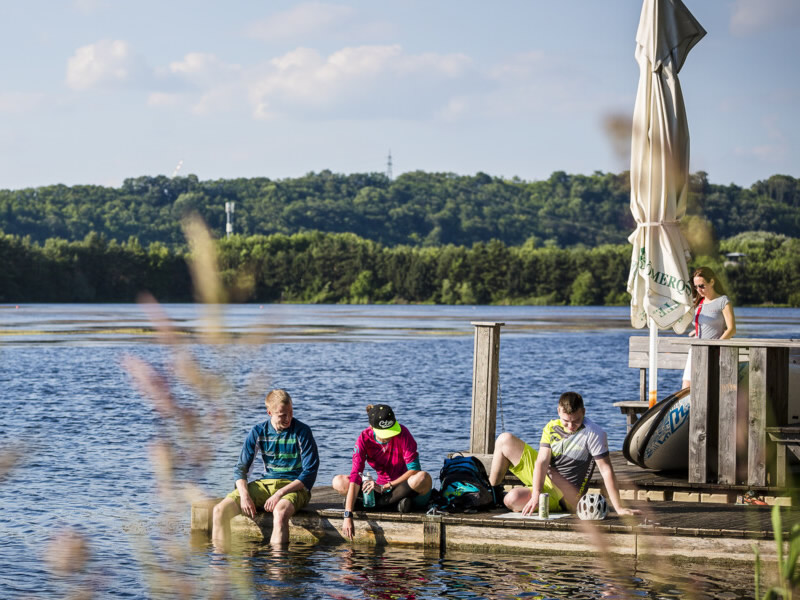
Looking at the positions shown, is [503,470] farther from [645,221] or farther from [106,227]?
[106,227]

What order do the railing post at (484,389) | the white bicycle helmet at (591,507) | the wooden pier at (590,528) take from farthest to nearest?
1. the railing post at (484,389)
2. the white bicycle helmet at (591,507)
3. the wooden pier at (590,528)

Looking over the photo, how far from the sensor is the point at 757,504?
10.1 m

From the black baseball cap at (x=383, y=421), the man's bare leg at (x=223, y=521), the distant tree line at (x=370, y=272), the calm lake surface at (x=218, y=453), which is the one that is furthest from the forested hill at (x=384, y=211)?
the black baseball cap at (x=383, y=421)

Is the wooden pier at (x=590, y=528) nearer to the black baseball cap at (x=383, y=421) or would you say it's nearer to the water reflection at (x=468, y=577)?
the water reflection at (x=468, y=577)

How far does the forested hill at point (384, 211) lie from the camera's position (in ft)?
182

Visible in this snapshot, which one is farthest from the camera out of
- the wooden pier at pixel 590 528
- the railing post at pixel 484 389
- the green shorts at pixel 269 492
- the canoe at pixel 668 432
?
the railing post at pixel 484 389

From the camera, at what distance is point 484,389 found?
12.5 meters

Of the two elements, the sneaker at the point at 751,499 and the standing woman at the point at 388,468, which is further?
the sneaker at the point at 751,499

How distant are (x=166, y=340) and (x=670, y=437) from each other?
56.5 m

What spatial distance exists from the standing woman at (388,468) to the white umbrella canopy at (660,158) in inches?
152

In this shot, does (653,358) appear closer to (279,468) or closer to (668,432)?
(668,432)

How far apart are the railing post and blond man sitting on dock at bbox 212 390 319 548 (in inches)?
111

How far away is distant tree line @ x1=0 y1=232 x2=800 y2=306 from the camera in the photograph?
3898 inches

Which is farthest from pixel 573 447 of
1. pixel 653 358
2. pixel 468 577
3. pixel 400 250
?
pixel 400 250
